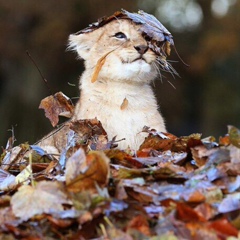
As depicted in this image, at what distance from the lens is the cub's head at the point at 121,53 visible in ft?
23.6

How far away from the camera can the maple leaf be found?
4254 millimetres

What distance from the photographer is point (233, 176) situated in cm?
461

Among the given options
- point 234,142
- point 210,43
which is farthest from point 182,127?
point 234,142

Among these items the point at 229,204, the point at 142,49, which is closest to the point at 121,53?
the point at 142,49

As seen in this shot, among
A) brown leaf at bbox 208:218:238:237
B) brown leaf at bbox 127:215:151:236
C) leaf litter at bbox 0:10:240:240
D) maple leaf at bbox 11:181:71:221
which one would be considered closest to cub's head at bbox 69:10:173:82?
leaf litter at bbox 0:10:240:240

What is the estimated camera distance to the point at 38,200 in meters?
4.30

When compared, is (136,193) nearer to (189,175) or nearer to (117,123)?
(189,175)

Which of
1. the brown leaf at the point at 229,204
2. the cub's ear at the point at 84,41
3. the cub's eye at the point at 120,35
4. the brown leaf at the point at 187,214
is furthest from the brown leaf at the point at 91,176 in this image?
the cub's ear at the point at 84,41

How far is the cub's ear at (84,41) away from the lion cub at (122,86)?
3 centimetres

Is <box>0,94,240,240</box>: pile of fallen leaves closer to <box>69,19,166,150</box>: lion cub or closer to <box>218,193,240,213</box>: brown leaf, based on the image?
<box>218,193,240,213</box>: brown leaf

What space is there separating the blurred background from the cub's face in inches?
446

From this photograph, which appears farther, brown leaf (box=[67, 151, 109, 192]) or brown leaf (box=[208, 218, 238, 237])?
brown leaf (box=[67, 151, 109, 192])

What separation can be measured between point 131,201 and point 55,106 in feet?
10.4

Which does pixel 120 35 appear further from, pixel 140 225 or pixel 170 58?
pixel 170 58
